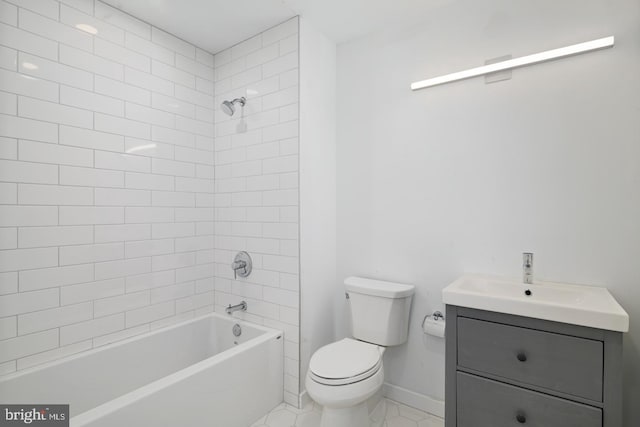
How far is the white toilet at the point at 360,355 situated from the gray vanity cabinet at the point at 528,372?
411 mm

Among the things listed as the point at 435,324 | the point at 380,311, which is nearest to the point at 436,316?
the point at 435,324

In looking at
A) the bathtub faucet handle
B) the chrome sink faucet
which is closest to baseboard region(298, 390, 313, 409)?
the bathtub faucet handle

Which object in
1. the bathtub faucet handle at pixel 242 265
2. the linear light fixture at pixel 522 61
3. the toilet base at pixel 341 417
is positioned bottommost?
the toilet base at pixel 341 417

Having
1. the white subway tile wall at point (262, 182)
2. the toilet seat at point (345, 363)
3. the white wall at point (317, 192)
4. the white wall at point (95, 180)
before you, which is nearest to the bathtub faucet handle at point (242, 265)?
the white subway tile wall at point (262, 182)

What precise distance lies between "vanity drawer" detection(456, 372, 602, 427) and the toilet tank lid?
567 mm

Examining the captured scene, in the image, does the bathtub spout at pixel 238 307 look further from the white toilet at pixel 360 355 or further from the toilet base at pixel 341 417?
the toilet base at pixel 341 417

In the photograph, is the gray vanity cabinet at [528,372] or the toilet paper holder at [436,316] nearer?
the gray vanity cabinet at [528,372]

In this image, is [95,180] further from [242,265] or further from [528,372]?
[528,372]

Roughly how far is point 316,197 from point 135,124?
128 cm

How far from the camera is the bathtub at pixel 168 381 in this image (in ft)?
4.70

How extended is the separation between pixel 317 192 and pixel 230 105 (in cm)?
89

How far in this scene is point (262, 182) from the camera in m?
2.26

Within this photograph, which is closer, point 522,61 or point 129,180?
point 522,61

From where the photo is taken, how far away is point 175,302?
228cm
